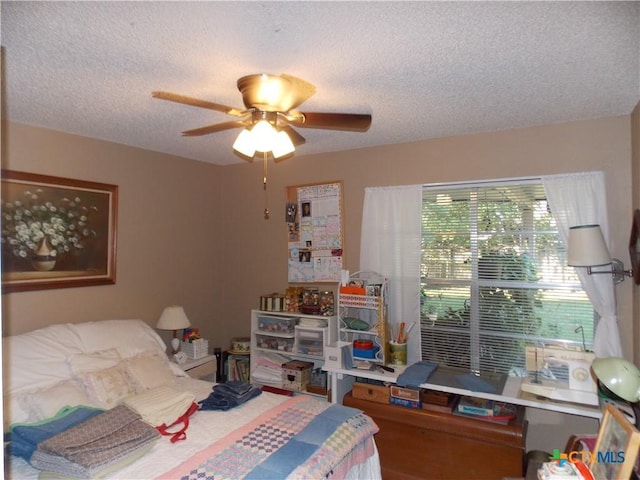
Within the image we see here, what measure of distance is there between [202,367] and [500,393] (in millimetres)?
2299

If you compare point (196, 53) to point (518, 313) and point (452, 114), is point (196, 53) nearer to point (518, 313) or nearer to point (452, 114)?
point (452, 114)

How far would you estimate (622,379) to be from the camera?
5.45ft

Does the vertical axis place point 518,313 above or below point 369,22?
below

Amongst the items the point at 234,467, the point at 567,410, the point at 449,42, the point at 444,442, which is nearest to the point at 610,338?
the point at 567,410

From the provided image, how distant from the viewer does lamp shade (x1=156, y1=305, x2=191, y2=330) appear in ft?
10.9

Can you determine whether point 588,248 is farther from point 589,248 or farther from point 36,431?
point 36,431

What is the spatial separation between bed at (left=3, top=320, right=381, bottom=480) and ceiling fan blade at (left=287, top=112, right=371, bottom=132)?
5.20 feet

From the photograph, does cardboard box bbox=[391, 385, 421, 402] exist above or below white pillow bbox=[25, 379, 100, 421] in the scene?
below

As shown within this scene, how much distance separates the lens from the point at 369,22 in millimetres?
1512

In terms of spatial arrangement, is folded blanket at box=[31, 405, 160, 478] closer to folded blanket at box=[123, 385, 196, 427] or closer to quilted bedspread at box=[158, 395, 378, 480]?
folded blanket at box=[123, 385, 196, 427]

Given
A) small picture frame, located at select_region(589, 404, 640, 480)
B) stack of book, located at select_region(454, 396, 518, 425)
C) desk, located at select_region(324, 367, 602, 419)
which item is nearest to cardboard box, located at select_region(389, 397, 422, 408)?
desk, located at select_region(324, 367, 602, 419)

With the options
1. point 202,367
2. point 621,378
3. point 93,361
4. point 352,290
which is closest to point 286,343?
point 202,367

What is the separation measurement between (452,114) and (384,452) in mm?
2310

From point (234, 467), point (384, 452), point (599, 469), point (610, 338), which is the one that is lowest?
point (384, 452)
